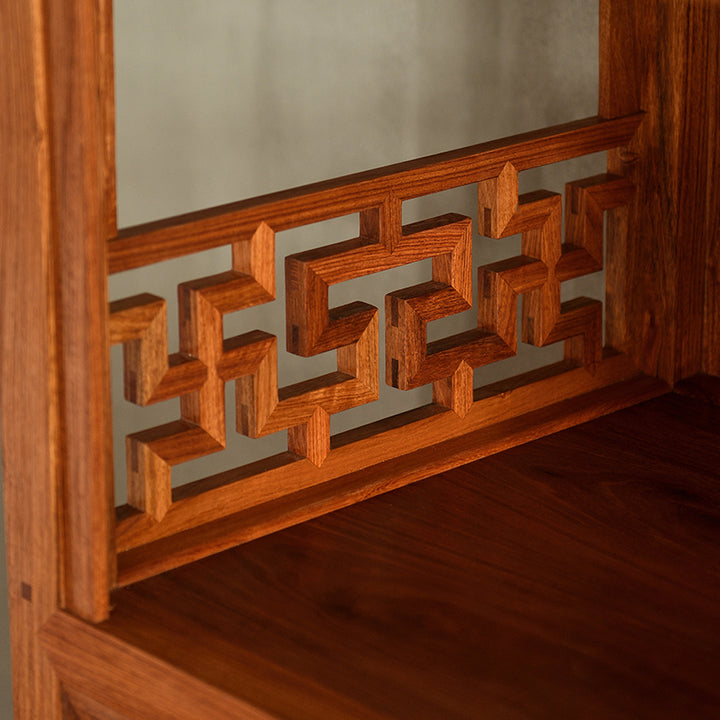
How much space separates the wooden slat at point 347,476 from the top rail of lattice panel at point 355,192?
0.19 metres

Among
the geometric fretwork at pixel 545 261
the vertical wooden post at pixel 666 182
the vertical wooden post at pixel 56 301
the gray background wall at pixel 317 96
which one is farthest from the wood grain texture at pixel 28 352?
the vertical wooden post at pixel 666 182

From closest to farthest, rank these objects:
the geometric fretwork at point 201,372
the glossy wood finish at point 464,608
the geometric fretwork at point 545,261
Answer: the glossy wood finish at point 464,608 < the geometric fretwork at point 201,372 < the geometric fretwork at point 545,261

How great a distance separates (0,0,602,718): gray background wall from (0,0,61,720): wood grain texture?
101 mm

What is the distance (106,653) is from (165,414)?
1.38ft

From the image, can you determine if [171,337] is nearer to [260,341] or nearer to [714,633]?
[260,341]

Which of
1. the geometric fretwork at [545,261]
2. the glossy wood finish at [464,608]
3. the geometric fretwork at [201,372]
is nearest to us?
the glossy wood finish at [464,608]

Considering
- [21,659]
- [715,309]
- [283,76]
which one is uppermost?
[283,76]

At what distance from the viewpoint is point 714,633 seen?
3.06ft

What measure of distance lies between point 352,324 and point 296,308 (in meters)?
0.06

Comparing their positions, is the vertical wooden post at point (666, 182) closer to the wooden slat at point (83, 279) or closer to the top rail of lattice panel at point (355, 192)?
the top rail of lattice panel at point (355, 192)

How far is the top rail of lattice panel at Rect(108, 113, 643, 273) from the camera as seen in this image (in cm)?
96

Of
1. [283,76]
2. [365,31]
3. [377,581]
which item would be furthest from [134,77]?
[377,581]

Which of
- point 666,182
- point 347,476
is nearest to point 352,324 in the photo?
point 347,476

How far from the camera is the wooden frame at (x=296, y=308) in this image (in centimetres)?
91
